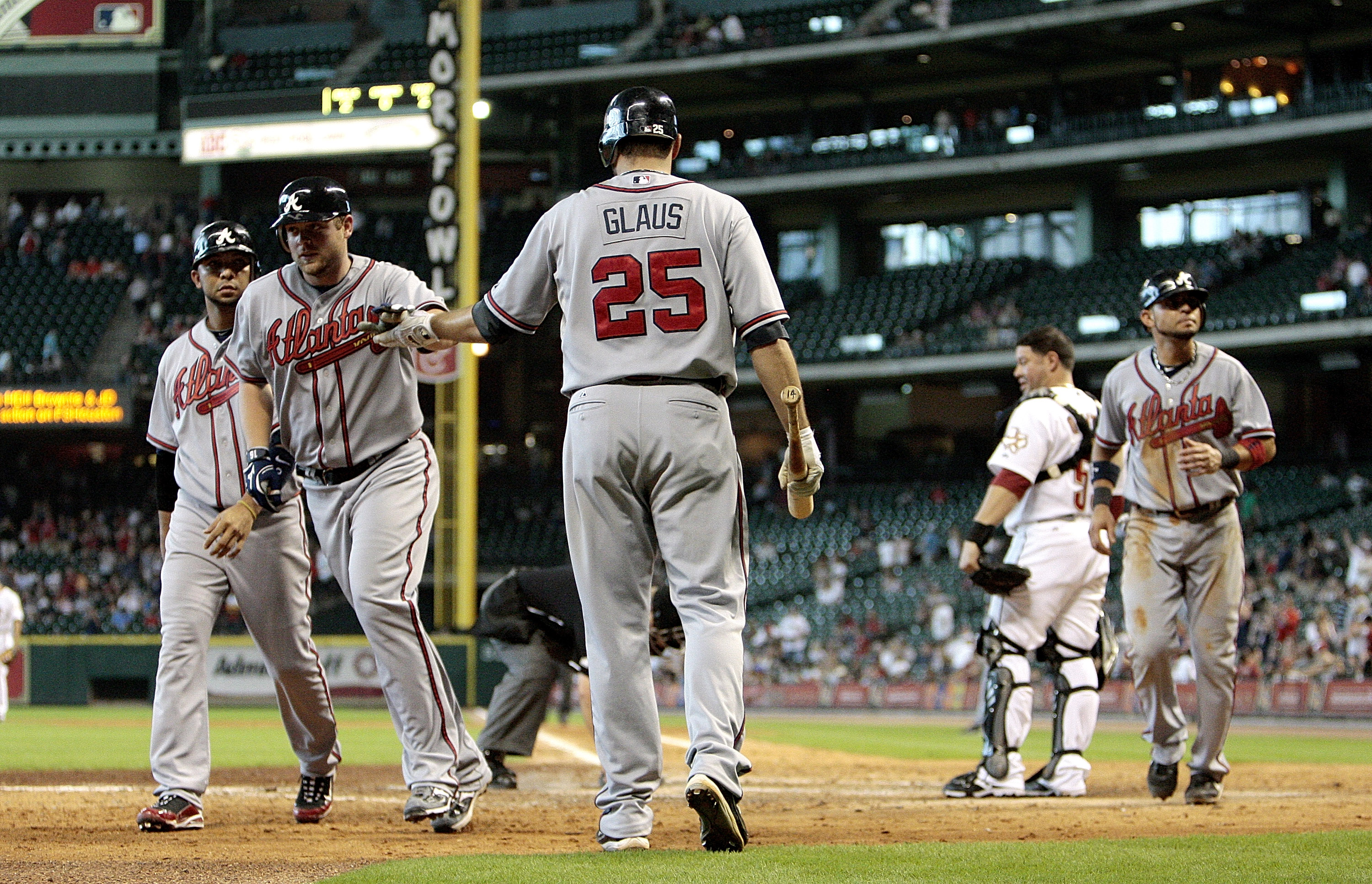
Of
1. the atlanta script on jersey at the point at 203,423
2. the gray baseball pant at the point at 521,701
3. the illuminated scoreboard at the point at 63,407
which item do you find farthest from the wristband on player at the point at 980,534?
the illuminated scoreboard at the point at 63,407

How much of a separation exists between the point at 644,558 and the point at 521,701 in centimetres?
357

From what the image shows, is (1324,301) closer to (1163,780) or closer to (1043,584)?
(1043,584)

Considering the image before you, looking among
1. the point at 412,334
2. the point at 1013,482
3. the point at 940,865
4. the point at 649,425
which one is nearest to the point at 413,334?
the point at 412,334

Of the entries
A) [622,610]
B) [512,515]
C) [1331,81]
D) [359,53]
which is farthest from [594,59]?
[622,610]

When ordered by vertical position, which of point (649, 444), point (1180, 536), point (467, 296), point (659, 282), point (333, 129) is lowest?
point (1180, 536)

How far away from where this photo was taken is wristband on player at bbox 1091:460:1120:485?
6.79 meters

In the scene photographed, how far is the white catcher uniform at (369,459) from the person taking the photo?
16.6 ft

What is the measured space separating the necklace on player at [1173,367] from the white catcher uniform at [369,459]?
10.9 ft

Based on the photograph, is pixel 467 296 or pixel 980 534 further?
pixel 467 296

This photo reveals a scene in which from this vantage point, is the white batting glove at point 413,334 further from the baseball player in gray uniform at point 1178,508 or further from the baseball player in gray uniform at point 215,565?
the baseball player in gray uniform at point 1178,508

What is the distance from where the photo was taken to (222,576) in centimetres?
555

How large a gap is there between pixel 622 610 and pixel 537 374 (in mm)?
29265

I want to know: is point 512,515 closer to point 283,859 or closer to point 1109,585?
point 1109,585

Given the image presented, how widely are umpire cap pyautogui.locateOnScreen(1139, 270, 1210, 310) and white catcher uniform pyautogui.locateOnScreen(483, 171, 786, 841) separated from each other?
2838 mm
